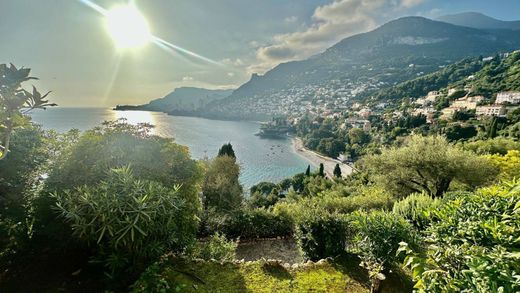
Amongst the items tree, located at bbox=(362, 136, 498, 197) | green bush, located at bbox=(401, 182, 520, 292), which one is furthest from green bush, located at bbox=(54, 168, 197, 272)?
tree, located at bbox=(362, 136, 498, 197)

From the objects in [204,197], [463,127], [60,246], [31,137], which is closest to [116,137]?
[31,137]

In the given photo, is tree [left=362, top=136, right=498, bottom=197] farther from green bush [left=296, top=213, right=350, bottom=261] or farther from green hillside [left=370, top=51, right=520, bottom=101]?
green hillside [left=370, top=51, right=520, bottom=101]

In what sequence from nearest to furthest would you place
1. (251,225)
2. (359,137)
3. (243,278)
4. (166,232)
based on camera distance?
(166,232) < (243,278) < (251,225) < (359,137)

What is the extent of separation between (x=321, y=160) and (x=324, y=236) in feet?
198

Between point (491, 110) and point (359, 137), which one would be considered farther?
point (359, 137)

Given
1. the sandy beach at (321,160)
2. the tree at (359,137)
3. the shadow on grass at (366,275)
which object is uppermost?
the shadow on grass at (366,275)

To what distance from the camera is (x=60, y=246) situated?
501 cm

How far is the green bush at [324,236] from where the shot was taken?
20.5ft

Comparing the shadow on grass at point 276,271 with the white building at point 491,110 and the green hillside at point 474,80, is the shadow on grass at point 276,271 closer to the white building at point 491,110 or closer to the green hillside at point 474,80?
the white building at point 491,110

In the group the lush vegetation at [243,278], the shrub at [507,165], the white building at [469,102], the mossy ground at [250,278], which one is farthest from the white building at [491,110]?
the lush vegetation at [243,278]

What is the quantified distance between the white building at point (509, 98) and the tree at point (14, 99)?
7614 cm

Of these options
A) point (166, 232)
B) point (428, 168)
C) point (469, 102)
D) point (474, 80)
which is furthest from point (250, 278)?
point (474, 80)

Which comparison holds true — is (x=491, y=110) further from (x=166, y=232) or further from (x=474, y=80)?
(x=166, y=232)

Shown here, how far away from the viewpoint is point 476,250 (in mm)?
1937
